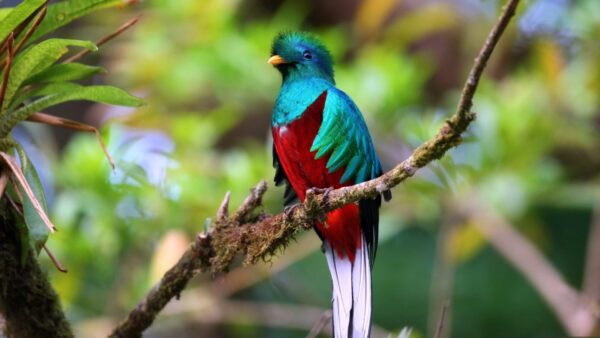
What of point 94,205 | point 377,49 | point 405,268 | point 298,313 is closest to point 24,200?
point 94,205

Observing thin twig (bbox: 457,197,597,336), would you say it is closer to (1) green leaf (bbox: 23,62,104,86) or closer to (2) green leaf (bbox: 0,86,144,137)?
(2) green leaf (bbox: 0,86,144,137)

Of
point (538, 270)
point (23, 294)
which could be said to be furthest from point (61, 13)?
point (538, 270)

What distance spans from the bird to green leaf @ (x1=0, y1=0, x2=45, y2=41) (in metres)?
0.92

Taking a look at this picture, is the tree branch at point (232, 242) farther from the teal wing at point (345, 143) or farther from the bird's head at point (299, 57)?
the bird's head at point (299, 57)

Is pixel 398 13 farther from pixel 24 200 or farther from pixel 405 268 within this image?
pixel 24 200

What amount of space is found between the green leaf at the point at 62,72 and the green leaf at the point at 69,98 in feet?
0.25

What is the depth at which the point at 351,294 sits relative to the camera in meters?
2.24

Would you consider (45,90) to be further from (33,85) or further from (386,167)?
(386,167)

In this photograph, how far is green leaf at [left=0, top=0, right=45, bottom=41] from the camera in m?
1.69

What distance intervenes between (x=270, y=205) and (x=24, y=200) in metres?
2.86

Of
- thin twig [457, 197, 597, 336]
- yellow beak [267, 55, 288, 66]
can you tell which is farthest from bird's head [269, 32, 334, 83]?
thin twig [457, 197, 597, 336]

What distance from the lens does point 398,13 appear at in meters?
5.40

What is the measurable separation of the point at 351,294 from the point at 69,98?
1101 millimetres

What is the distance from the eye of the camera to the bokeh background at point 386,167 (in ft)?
12.9
